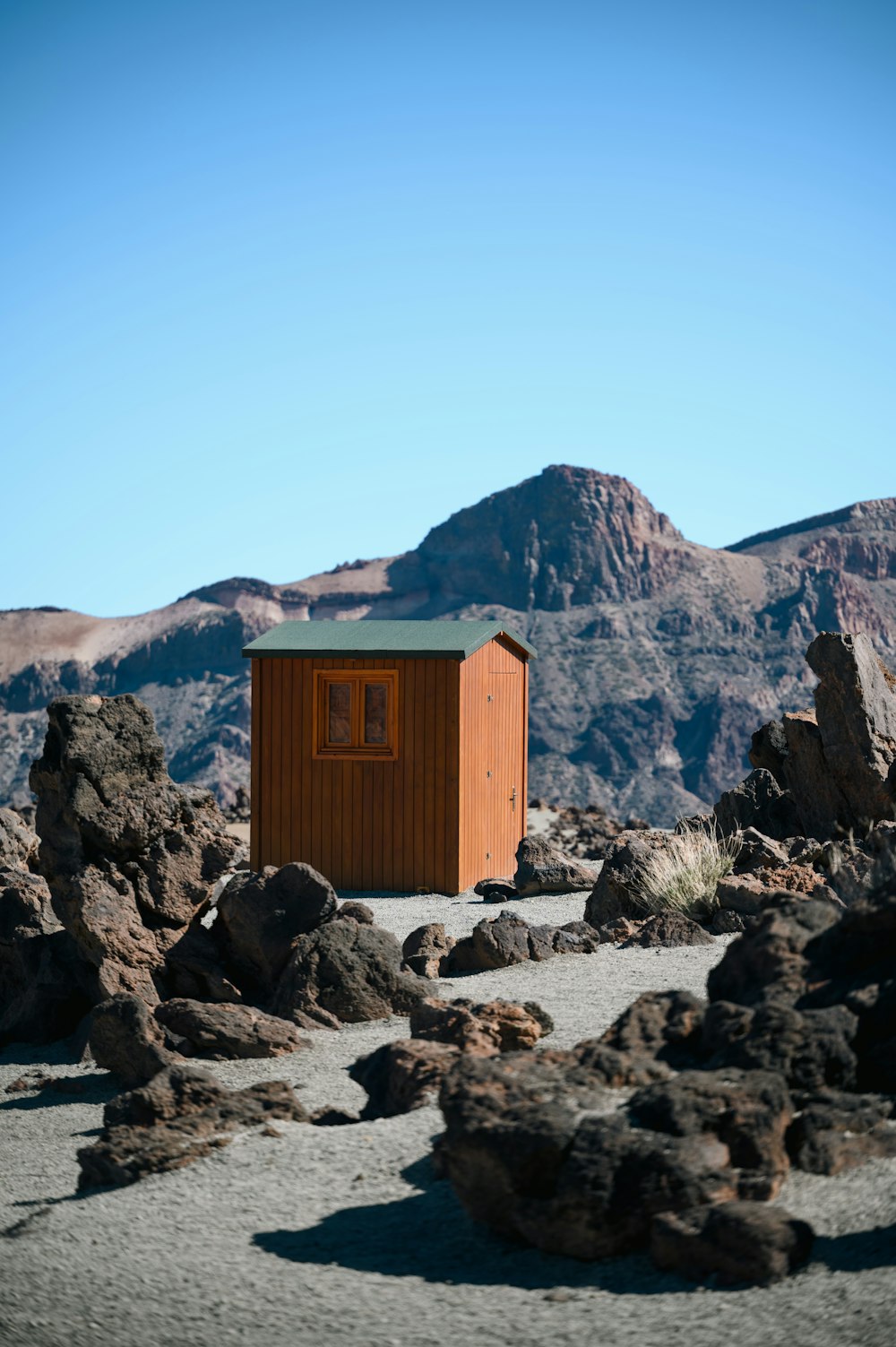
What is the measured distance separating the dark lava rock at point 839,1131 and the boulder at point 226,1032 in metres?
3.28

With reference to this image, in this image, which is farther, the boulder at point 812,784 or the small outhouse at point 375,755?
the small outhouse at point 375,755

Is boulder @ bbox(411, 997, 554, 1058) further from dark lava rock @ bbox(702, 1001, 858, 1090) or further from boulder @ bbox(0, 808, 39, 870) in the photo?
boulder @ bbox(0, 808, 39, 870)

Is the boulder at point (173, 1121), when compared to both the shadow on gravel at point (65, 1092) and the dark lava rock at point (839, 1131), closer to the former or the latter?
the shadow on gravel at point (65, 1092)

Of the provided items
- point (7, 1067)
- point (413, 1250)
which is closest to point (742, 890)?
point (7, 1067)

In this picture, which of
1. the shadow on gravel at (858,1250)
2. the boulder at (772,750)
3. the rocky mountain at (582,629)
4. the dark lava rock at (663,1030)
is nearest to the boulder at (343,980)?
the dark lava rock at (663,1030)

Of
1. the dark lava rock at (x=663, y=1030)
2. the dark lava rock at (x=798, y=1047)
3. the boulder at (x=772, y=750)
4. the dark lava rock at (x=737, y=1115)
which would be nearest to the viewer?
the dark lava rock at (x=737, y=1115)

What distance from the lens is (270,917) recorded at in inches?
317

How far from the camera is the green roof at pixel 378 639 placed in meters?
14.0

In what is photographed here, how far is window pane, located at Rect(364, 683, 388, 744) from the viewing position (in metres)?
14.2

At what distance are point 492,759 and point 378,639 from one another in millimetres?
1865

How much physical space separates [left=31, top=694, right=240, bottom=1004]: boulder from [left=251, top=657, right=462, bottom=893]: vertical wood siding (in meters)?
5.61

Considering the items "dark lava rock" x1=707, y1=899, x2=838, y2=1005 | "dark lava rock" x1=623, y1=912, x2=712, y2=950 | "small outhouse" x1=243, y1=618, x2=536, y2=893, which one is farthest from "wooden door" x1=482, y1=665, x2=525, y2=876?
"dark lava rock" x1=707, y1=899, x2=838, y2=1005

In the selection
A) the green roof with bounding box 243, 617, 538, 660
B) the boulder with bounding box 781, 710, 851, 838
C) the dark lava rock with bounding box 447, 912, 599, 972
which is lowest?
the dark lava rock with bounding box 447, 912, 599, 972

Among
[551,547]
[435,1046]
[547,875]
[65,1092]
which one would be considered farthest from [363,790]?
[551,547]
